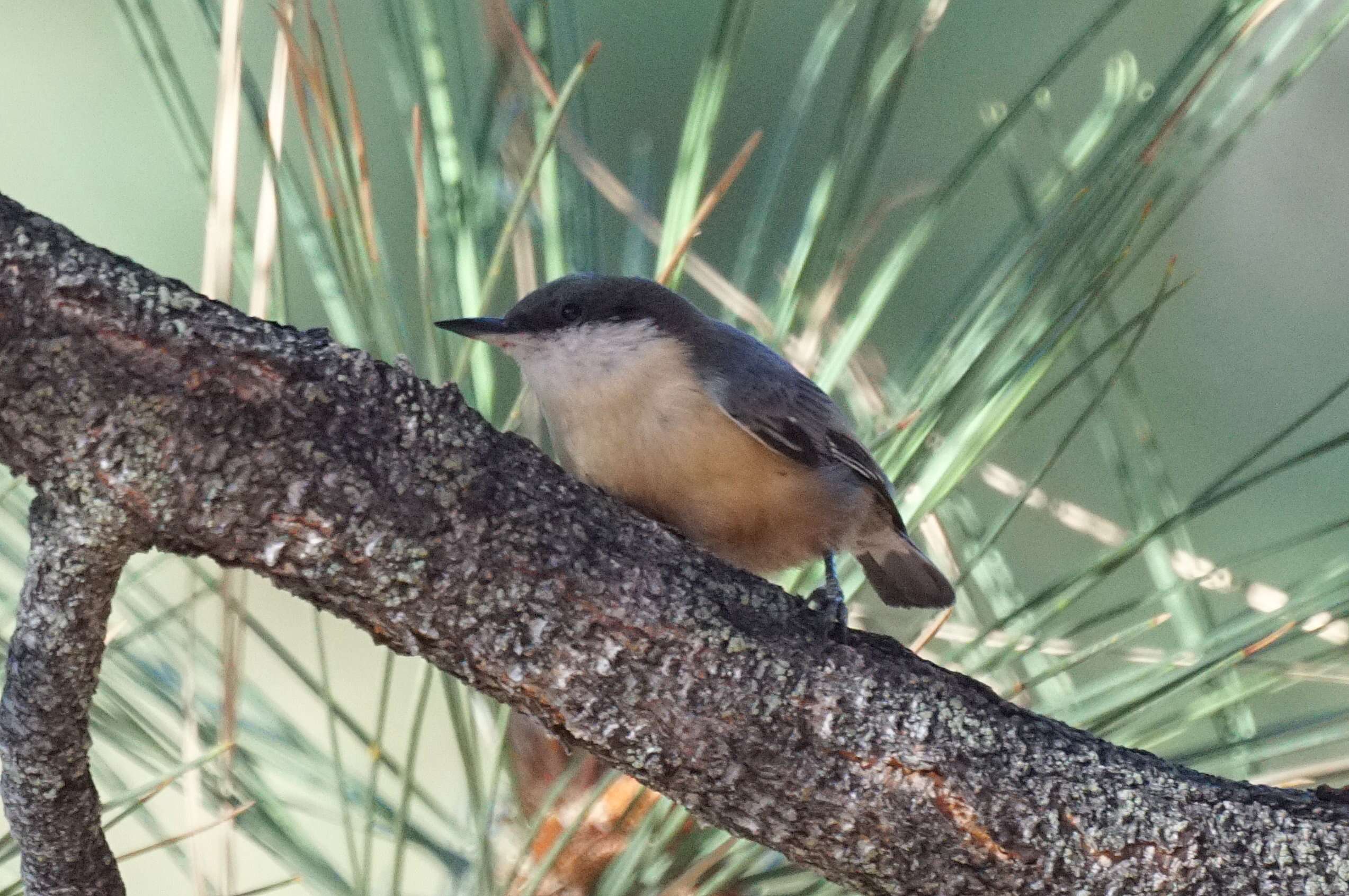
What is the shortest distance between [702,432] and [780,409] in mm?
89

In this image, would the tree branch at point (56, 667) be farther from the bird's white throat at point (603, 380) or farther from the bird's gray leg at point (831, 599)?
the bird's white throat at point (603, 380)

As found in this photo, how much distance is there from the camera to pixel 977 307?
0.99 metres

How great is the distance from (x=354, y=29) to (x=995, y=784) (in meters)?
2.58

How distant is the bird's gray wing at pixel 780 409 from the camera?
1.30 meters

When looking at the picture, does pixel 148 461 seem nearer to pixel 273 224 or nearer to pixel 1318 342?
pixel 273 224

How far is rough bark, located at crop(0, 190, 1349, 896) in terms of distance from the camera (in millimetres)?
694

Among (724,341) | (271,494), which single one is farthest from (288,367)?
(724,341)

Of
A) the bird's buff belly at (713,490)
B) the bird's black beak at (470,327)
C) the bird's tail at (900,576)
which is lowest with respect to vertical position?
the bird's black beak at (470,327)

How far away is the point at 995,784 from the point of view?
83 centimetres

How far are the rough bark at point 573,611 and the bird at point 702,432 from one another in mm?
373

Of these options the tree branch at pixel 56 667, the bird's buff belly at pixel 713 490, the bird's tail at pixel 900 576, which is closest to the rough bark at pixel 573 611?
the tree branch at pixel 56 667

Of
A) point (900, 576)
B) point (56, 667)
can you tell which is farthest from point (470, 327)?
point (900, 576)

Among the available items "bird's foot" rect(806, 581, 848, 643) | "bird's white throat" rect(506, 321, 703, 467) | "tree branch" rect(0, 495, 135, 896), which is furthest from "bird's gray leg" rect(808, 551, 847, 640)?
"tree branch" rect(0, 495, 135, 896)

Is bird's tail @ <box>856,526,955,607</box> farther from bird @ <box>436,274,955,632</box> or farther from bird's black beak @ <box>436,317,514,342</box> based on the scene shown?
bird's black beak @ <box>436,317,514,342</box>
